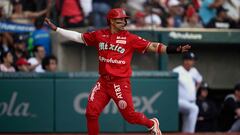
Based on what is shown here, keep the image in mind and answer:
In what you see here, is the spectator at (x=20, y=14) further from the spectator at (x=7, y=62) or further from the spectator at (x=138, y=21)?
the spectator at (x=138, y=21)

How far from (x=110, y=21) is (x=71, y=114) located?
389 centimetres

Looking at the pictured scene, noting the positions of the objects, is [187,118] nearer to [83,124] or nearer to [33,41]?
[83,124]

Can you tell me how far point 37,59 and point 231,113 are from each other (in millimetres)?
3792

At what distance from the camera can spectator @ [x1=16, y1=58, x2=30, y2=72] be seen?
13539mm

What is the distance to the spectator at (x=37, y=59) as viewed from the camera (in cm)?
1386

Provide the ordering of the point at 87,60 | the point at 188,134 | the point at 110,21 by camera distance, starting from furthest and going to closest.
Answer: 1. the point at 87,60
2. the point at 188,134
3. the point at 110,21

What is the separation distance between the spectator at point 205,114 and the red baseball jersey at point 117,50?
449 centimetres

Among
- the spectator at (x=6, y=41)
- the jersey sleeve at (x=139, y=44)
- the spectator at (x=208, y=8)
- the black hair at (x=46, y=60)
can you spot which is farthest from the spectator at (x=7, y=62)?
the spectator at (x=208, y=8)

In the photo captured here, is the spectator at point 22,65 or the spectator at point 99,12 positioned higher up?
the spectator at point 99,12

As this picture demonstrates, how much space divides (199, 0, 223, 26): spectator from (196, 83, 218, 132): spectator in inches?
84.7

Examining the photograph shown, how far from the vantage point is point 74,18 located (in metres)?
14.8

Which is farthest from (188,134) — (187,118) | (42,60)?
(42,60)

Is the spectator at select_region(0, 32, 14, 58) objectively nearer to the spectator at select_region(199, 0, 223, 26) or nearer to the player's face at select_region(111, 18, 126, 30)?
the spectator at select_region(199, 0, 223, 26)

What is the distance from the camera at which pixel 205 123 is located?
47.1ft
